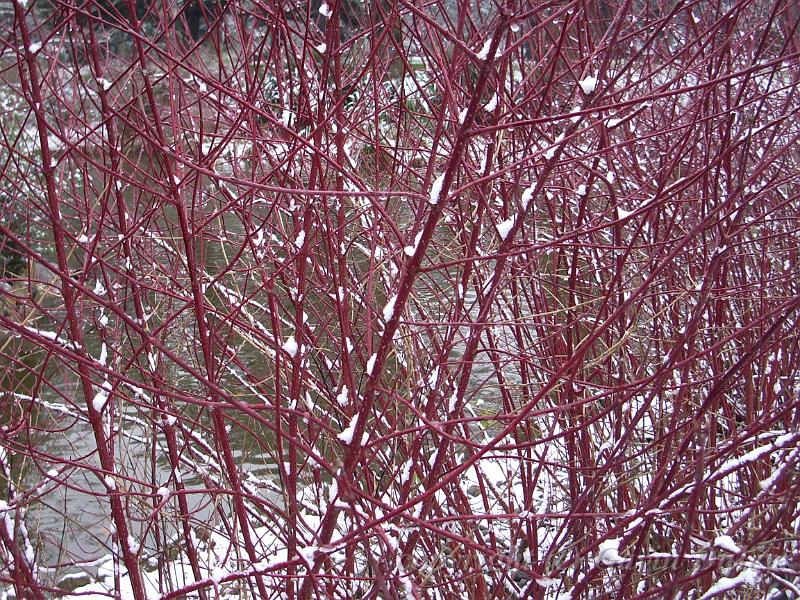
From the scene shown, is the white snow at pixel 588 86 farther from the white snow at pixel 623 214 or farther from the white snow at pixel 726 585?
the white snow at pixel 726 585

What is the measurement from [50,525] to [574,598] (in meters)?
4.36

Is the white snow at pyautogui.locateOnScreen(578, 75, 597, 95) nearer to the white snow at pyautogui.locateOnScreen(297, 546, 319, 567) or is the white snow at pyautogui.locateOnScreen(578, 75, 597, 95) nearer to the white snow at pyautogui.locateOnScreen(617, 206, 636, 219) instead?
the white snow at pyautogui.locateOnScreen(617, 206, 636, 219)

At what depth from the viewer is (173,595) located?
1.98 metres

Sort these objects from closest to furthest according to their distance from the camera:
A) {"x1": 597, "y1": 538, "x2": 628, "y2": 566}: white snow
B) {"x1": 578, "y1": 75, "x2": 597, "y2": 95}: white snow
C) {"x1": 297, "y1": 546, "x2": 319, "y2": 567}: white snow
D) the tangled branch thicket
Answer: the tangled branch thicket < {"x1": 297, "y1": 546, "x2": 319, "y2": 567}: white snow < {"x1": 597, "y1": 538, "x2": 628, "y2": 566}: white snow < {"x1": 578, "y1": 75, "x2": 597, "y2": 95}: white snow

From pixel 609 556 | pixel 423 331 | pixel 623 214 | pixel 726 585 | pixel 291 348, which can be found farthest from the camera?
pixel 423 331

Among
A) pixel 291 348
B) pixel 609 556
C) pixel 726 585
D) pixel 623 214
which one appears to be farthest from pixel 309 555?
pixel 623 214

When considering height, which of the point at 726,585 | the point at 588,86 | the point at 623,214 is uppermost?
the point at 588,86

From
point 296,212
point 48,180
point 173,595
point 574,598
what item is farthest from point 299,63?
point 574,598

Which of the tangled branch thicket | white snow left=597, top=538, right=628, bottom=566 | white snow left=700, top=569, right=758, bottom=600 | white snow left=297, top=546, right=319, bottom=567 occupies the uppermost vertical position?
the tangled branch thicket

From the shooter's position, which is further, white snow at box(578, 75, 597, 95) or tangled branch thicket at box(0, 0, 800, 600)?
white snow at box(578, 75, 597, 95)

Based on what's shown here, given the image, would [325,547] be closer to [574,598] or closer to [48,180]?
[574,598]

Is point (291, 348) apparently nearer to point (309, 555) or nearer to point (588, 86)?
point (309, 555)

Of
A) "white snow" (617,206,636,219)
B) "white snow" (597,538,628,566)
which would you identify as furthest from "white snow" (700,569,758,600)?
"white snow" (617,206,636,219)

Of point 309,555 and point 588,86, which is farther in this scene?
point 588,86
